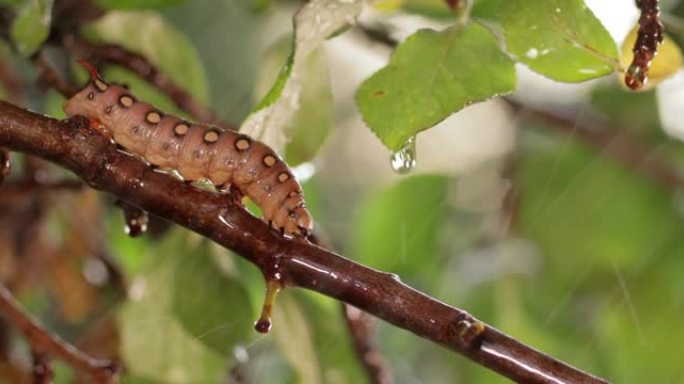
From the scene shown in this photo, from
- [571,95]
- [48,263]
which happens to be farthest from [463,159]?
[48,263]

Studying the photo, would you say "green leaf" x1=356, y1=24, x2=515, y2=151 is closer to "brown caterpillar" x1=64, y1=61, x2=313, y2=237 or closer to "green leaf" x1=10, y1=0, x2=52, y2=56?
"brown caterpillar" x1=64, y1=61, x2=313, y2=237

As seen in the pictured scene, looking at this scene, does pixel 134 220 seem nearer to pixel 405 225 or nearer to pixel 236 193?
pixel 236 193

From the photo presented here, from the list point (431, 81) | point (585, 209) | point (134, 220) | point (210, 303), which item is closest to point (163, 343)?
point (210, 303)

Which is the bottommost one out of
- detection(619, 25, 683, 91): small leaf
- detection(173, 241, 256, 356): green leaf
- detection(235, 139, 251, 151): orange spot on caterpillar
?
detection(173, 241, 256, 356): green leaf

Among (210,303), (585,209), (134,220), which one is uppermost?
(134,220)

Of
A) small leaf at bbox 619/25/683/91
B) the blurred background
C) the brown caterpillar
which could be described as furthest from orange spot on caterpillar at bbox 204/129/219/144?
small leaf at bbox 619/25/683/91
